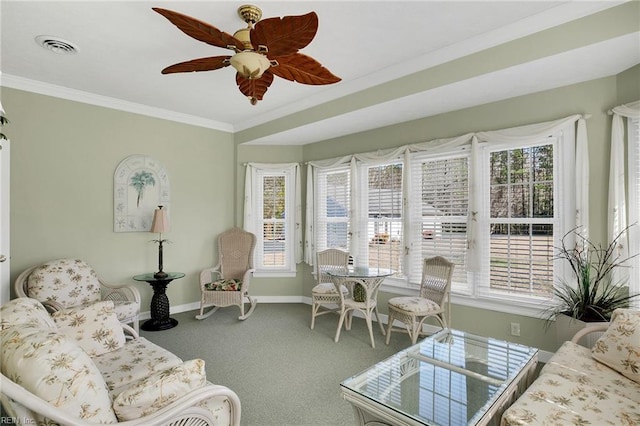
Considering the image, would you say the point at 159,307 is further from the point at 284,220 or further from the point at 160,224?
the point at 284,220

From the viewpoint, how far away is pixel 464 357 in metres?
2.39

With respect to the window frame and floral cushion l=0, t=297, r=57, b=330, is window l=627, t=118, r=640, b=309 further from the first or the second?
floral cushion l=0, t=297, r=57, b=330

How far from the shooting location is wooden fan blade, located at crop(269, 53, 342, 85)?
2.23 metres

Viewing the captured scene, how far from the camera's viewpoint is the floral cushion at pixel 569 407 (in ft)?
5.10

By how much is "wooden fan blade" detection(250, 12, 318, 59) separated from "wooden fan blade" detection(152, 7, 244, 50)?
6.3 inches

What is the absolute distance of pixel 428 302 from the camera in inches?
139

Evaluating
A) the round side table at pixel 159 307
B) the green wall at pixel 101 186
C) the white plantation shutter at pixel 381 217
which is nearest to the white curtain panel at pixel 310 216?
the white plantation shutter at pixel 381 217

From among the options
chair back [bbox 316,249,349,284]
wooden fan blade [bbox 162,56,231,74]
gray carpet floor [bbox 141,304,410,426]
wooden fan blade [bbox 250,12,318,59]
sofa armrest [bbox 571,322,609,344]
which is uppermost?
wooden fan blade [bbox 162,56,231,74]

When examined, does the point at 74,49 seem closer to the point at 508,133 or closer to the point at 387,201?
the point at 387,201

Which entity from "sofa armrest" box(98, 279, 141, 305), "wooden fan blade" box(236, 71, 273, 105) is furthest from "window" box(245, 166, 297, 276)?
"wooden fan blade" box(236, 71, 273, 105)

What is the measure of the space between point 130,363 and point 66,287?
6.23 feet

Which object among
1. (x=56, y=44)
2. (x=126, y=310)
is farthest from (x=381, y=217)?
(x=56, y=44)

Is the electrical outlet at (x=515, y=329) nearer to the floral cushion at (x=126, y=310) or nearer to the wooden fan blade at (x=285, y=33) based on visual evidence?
the wooden fan blade at (x=285, y=33)

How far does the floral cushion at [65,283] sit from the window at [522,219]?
444 cm
